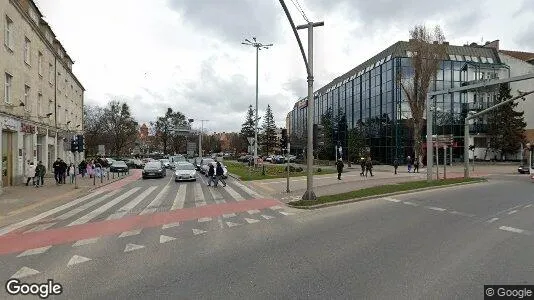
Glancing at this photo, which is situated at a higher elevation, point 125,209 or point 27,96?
point 27,96

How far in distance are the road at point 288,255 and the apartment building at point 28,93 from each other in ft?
40.9

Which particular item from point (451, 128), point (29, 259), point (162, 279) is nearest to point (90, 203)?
point (29, 259)

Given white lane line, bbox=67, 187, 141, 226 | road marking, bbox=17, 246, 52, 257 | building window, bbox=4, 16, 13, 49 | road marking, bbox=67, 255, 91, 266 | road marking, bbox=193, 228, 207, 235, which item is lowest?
white lane line, bbox=67, 187, 141, 226

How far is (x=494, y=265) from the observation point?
6.61 meters

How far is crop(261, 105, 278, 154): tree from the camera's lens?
87.2 meters

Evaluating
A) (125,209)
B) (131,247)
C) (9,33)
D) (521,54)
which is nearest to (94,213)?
(125,209)

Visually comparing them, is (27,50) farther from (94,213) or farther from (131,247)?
(131,247)

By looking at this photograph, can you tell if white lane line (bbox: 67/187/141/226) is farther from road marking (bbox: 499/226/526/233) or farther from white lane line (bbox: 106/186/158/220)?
road marking (bbox: 499/226/526/233)

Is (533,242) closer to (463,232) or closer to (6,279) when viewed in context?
A: (463,232)

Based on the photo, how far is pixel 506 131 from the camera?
5162 cm

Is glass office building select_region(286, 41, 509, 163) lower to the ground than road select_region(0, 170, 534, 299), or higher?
higher

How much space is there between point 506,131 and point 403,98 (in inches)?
594

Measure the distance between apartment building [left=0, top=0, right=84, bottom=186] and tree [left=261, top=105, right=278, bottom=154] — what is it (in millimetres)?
52668

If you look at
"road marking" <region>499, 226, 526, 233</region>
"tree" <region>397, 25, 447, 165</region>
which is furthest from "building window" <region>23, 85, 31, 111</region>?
"tree" <region>397, 25, 447, 165</region>
